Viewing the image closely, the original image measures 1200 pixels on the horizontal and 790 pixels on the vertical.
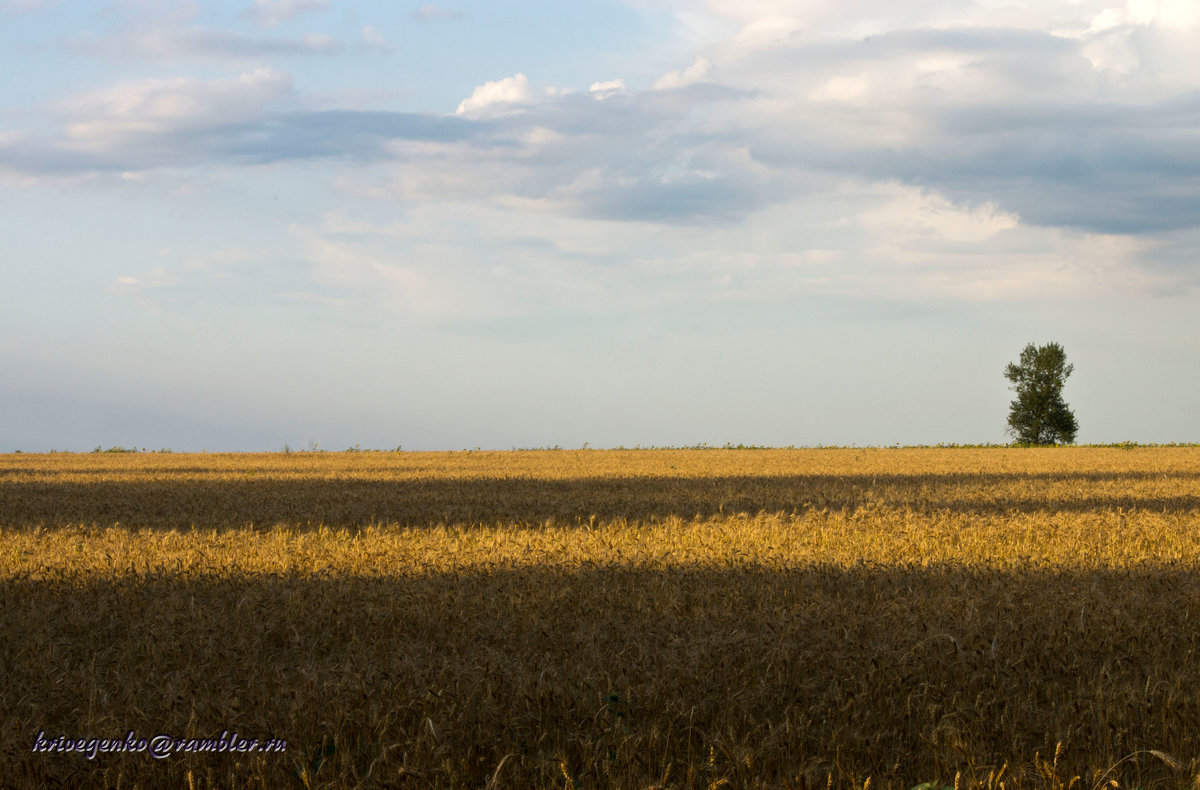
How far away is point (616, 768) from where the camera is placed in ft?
13.7

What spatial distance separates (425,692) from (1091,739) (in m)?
3.25

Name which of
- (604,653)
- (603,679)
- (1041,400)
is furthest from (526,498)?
(1041,400)

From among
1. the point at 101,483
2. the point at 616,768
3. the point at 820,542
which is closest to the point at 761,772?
the point at 616,768

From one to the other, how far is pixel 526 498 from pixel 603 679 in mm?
10666

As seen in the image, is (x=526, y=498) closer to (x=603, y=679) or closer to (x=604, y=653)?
(x=604, y=653)

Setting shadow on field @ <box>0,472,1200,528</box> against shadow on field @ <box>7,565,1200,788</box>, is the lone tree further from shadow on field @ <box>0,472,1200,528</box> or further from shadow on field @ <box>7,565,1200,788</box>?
shadow on field @ <box>7,565,1200,788</box>

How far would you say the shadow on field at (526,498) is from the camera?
13383mm

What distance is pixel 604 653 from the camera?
5.88m

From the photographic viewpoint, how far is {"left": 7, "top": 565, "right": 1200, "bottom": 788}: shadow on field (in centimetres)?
425

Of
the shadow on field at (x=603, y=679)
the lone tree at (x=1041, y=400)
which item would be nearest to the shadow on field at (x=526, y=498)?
the shadow on field at (x=603, y=679)

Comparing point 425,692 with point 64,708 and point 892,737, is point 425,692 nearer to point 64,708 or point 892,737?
point 64,708

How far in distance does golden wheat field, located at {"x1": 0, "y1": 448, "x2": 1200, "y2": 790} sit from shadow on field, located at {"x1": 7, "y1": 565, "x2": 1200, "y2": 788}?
0.02 m

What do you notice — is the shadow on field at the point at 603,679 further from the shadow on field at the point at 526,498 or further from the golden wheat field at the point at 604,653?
the shadow on field at the point at 526,498

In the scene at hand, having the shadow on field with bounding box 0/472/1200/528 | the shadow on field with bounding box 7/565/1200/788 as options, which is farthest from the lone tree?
the shadow on field with bounding box 7/565/1200/788
